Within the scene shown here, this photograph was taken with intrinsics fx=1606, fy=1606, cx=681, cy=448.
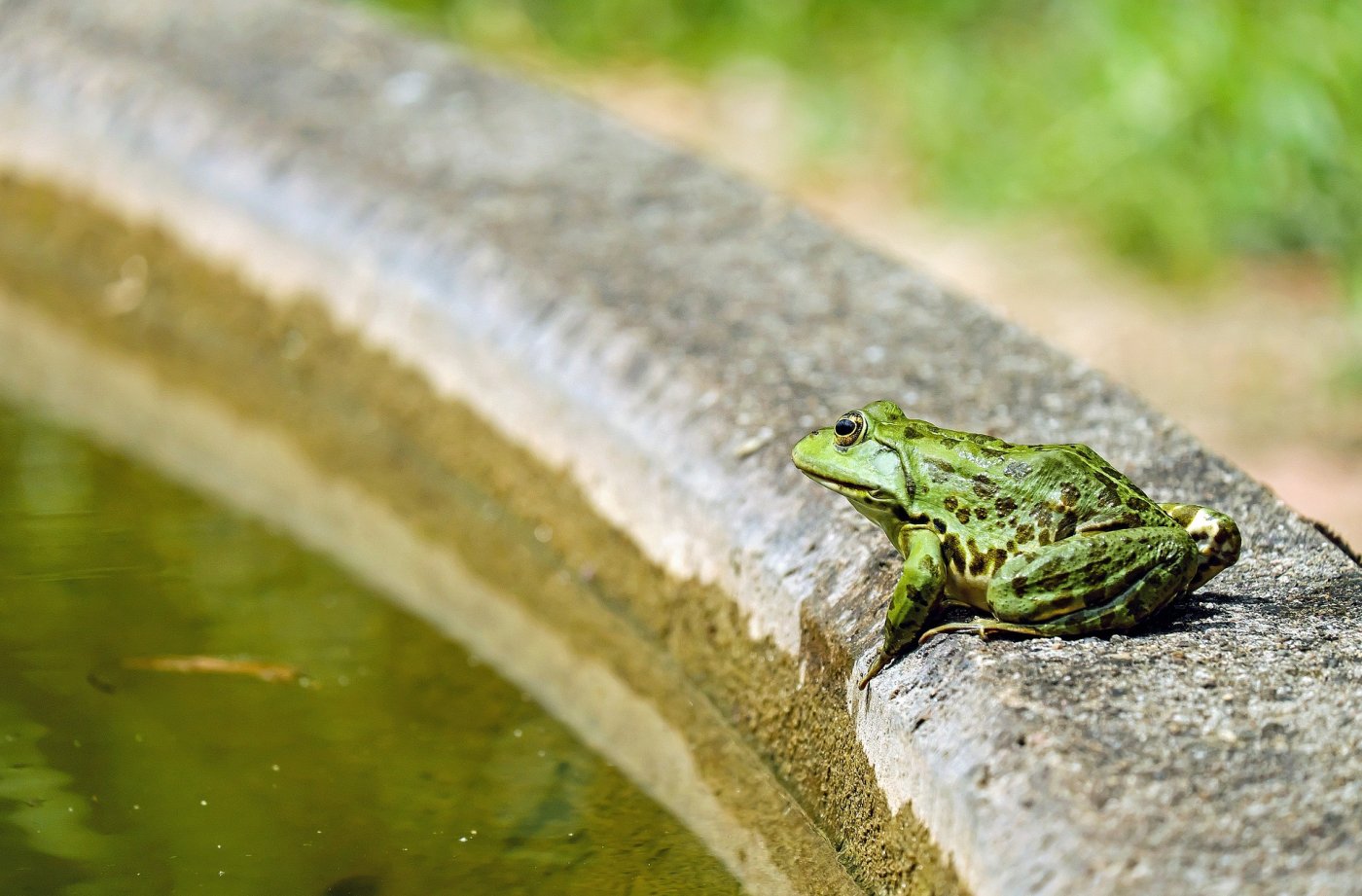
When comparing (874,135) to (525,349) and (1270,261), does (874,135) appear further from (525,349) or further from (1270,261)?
(525,349)

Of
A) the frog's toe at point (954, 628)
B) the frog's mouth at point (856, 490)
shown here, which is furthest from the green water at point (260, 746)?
the frog's mouth at point (856, 490)

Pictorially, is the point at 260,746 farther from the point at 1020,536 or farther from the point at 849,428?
the point at 1020,536

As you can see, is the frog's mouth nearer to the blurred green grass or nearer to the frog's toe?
the frog's toe

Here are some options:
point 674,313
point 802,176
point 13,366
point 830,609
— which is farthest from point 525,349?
point 802,176

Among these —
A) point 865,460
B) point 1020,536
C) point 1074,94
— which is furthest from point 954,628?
point 1074,94

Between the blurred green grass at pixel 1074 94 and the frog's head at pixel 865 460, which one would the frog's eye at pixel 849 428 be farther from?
the blurred green grass at pixel 1074 94

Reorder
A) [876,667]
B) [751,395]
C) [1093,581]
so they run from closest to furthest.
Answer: [1093,581] → [876,667] → [751,395]
